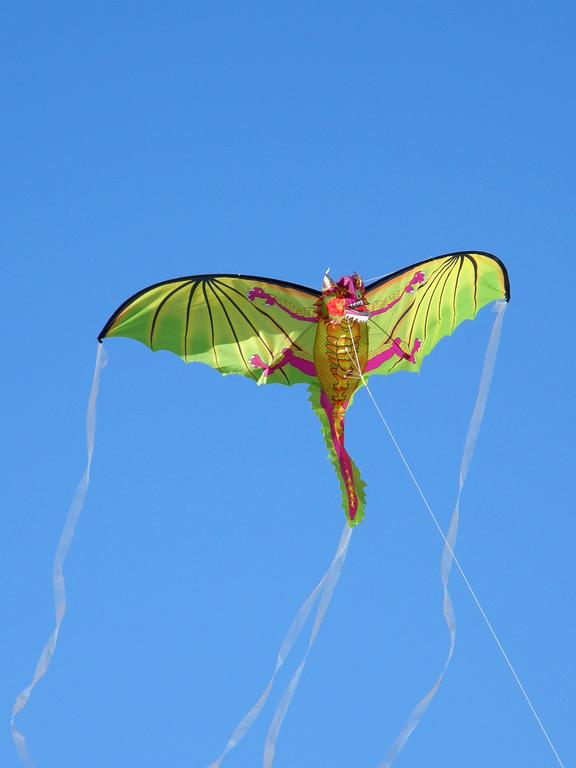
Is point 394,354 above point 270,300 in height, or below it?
below

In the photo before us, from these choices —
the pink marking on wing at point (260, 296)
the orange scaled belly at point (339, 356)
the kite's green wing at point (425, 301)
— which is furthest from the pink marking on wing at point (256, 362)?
the kite's green wing at point (425, 301)

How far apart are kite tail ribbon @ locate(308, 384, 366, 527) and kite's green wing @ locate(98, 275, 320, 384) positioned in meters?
0.61

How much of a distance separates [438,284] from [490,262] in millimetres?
681

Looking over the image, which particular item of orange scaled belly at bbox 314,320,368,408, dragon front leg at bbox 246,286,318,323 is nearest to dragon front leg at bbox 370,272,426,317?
orange scaled belly at bbox 314,320,368,408

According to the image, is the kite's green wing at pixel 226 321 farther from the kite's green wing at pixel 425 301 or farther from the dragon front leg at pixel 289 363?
the kite's green wing at pixel 425 301

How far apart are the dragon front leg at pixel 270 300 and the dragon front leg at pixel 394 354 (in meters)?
1.16

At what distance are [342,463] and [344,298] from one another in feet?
6.58

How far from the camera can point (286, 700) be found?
70.1 feet

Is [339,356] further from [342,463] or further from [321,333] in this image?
[342,463]

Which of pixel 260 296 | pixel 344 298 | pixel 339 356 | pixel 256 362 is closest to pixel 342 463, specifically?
pixel 339 356

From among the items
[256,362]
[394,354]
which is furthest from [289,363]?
[394,354]

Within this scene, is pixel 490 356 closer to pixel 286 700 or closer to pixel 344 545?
pixel 344 545

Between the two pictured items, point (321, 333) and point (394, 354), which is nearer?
point (321, 333)

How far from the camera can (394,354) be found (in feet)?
74.6
